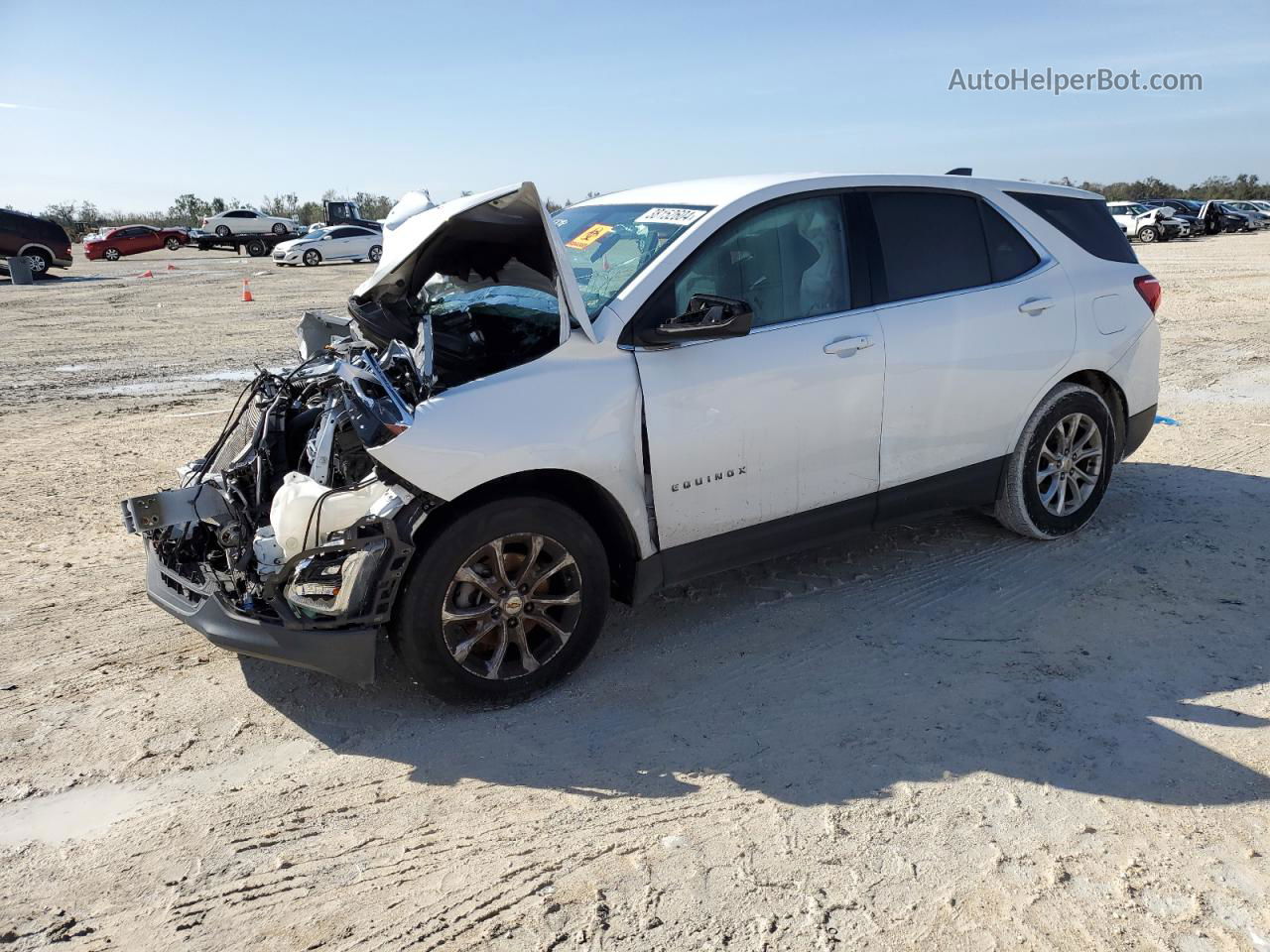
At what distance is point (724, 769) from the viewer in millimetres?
3475

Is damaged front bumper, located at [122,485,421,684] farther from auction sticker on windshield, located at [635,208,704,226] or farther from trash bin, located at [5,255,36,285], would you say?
trash bin, located at [5,255,36,285]

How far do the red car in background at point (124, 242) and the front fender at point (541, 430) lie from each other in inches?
1559

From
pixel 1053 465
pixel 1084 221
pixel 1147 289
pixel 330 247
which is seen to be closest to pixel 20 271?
pixel 330 247

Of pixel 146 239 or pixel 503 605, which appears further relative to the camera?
pixel 146 239

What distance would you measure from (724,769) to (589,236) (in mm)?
2528

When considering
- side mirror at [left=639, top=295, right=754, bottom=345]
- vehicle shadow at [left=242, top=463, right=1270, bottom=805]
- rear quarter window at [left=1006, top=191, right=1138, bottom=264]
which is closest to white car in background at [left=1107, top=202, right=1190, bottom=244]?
rear quarter window at [left=1006, top=191, right=1138, bottom=264]

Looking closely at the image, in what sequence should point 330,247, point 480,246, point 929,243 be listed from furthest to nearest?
1. point 330,247
2. point 929,243
3. point 480,246

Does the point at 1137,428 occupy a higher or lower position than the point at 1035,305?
lower

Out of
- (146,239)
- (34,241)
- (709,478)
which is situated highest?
(146,239)

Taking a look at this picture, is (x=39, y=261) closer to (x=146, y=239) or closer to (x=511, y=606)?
(x=146, y=239)

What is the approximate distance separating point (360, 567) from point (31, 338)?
13.8 meters

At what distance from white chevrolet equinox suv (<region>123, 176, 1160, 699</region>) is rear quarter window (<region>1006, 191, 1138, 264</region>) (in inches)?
1.5

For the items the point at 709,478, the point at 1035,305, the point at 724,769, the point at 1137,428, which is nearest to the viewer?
the point at 724,769

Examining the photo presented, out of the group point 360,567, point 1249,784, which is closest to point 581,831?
point 360,567
